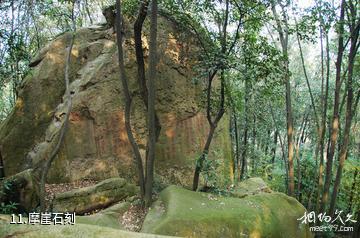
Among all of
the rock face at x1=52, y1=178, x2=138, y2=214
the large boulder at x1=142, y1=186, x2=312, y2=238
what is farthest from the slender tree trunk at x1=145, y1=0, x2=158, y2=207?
the rock face at x1=52, y1=178, x2=138, y2=214

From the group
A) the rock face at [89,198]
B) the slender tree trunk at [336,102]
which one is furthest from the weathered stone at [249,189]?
the rock face at [89,198]

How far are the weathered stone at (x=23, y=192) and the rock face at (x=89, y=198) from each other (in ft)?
1.59

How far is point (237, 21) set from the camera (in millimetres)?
7527

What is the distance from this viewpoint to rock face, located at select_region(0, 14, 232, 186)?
30.7ft

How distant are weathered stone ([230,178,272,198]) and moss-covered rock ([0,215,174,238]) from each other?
6242mm

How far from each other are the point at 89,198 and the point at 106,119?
2643 millimetres

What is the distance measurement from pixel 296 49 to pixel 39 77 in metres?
21.2

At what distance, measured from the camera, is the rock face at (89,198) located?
7.53 m

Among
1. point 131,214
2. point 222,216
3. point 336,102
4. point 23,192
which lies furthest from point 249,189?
point 23,192

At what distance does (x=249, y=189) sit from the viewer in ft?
28.2

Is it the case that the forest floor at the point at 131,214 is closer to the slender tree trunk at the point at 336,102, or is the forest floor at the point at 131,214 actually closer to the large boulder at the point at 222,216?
the large boulder at the point at 222,216

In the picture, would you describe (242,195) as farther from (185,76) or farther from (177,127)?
(185,76)

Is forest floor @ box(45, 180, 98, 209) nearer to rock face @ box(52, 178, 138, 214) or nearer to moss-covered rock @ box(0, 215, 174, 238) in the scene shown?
rock face @ box(52, 178, 138, 214)

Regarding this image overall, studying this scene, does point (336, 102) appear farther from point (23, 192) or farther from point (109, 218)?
point (23, 192)
